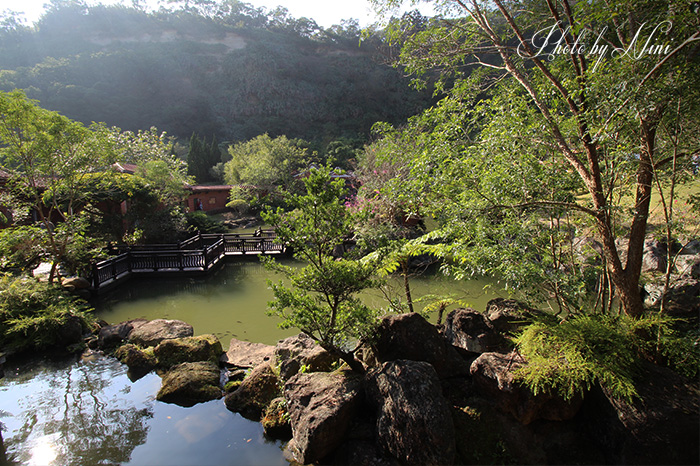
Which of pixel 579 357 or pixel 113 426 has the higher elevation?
pixel 579 357

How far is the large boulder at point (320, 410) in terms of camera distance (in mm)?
3717

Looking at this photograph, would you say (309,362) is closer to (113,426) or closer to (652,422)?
(113,426)

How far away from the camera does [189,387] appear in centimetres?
544

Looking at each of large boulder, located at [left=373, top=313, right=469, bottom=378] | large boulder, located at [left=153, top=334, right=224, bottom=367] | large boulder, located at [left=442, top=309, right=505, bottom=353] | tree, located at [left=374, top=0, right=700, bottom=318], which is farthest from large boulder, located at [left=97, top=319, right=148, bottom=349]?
tree, located at [left=374, top=0, right=700, bottom=318]

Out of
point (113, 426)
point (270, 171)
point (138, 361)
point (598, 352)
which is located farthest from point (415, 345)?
point (270, 171)

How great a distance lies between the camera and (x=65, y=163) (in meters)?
9.22

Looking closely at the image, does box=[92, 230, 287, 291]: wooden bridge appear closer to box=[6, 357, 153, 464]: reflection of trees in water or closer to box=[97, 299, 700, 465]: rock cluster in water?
box=[6, 357, 153, 464]: reflection of trees in water

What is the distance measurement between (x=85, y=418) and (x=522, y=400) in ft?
18.5

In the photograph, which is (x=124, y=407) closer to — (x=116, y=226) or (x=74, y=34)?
(x=116, y=226)

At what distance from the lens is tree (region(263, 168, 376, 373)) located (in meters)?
4.35

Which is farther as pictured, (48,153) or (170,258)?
(170,258)

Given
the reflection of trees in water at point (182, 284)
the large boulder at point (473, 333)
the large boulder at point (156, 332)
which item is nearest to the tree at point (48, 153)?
the reflection of trees in water at point (182, 284)

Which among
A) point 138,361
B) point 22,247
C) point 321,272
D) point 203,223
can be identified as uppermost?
point 22,247

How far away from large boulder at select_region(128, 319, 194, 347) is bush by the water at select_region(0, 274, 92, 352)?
1274 mm
